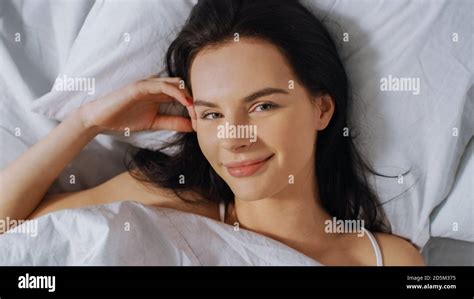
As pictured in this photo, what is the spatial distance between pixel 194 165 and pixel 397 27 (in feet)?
1.38

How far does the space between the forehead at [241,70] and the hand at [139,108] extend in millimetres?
82

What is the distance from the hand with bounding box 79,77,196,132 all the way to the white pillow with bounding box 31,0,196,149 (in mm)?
21

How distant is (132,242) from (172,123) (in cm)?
23

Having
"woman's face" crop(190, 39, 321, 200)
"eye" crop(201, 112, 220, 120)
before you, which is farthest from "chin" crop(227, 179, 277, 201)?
"eye" crop(201, 112, 220, 120)

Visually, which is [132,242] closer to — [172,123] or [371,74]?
[172,123]

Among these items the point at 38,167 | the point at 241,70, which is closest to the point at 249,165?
the point at 241,70

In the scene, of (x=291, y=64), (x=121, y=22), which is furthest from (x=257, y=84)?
(x=121, y=22)

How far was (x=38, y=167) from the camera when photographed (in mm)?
1080

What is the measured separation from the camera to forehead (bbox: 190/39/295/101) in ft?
3.03
